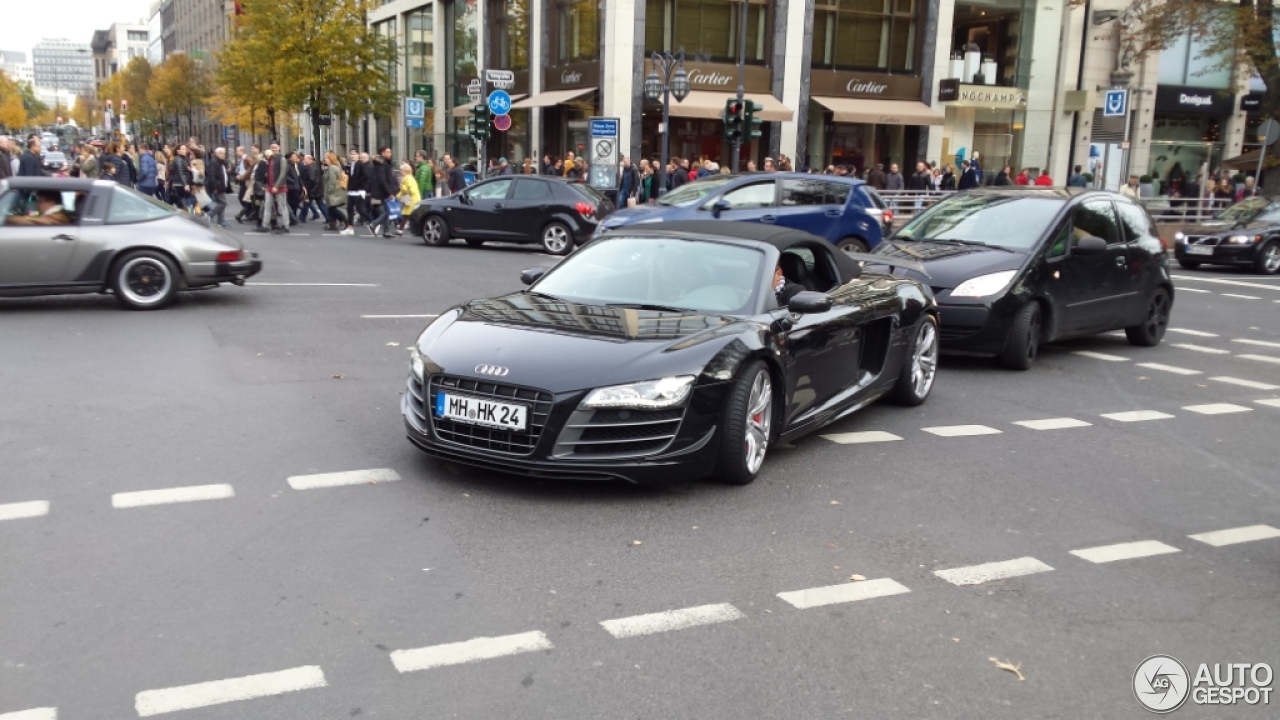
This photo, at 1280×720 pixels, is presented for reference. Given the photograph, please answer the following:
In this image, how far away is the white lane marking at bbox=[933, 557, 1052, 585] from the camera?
4988 mm

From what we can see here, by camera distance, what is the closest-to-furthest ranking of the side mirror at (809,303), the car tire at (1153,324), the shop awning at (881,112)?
the side mirror at (809,303), the car tire at (1153,324), the shop awning at (881,112)

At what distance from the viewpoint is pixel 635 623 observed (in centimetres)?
437

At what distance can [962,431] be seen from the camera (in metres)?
7.92

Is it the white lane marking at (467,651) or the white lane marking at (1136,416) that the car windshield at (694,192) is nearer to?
the white lane marking at (1136,416)

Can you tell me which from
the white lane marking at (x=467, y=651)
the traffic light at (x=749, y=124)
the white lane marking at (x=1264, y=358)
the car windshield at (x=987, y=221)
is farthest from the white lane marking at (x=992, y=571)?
the traffic light at (x=749, y=124)

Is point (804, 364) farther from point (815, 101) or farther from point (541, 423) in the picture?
point (815, 101)

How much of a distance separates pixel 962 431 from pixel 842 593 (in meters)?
3.49

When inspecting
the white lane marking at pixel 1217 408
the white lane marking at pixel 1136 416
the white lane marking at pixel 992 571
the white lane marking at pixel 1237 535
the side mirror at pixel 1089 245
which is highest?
the side mirror at pixel 1089 245

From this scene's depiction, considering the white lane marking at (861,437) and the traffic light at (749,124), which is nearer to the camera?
the white lane marking at (861,437)

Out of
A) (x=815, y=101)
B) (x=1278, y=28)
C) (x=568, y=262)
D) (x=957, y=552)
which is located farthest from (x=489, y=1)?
(x=957, y=552)

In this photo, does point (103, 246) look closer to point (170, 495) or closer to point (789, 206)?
point (170, 495)

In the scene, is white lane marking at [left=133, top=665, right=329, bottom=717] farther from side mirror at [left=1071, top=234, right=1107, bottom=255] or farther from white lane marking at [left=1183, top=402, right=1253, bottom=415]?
side mirror at [left=1071, top=234, right=1107, bottom=255]

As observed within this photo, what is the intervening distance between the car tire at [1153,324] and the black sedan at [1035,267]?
0.01 metres

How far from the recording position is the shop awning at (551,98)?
118 feet
